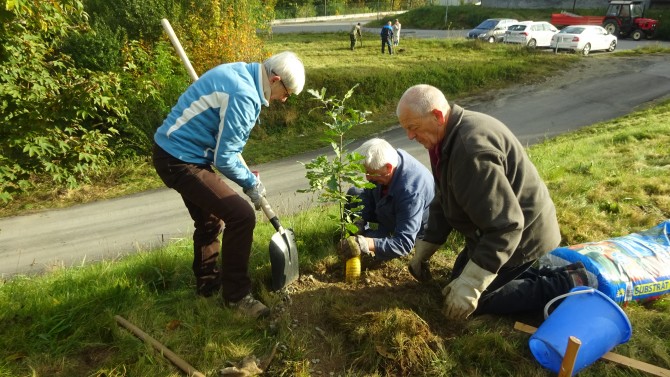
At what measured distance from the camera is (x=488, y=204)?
2.35 meters

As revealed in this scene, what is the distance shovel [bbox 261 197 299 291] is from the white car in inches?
782

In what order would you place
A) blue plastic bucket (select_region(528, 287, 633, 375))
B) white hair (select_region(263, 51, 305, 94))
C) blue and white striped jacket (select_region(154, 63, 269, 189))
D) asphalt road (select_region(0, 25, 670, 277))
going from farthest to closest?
asphalt road (select_region(0, 25, 670, 277))
white hair (select_region(263, 51, 305, 94))
blue and white striped jacket (select_region(154, 63, 269, 189))
blue plastic bucket (select_region(528, 287, 633, 375))

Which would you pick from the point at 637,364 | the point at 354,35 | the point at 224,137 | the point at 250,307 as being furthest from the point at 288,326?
the point at 354,35

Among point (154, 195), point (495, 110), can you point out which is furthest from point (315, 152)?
point (495, 110)

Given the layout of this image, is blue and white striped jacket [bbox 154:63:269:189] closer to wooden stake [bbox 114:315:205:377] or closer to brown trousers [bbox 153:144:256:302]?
brown trousers [bbox 153:144:256:302]

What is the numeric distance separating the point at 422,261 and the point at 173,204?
5.68 metres

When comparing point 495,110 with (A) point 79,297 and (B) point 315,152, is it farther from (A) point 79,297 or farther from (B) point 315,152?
(A) point 79,297

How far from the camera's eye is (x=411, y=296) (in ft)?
10.2

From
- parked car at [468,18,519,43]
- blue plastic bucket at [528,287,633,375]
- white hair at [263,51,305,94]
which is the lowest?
blue plastic bucket at [528,287,633,375]

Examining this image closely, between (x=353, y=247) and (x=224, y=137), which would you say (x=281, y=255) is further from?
(x=224, y=137)

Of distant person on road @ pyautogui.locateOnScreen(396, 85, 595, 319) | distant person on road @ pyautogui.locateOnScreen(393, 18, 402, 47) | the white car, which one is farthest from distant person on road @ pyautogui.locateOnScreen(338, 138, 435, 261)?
the white car

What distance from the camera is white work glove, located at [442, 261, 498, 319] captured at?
8.34 feet

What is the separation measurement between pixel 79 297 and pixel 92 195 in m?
6.26

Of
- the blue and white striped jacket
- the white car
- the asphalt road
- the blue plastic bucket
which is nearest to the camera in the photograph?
the blue plastic bucket
